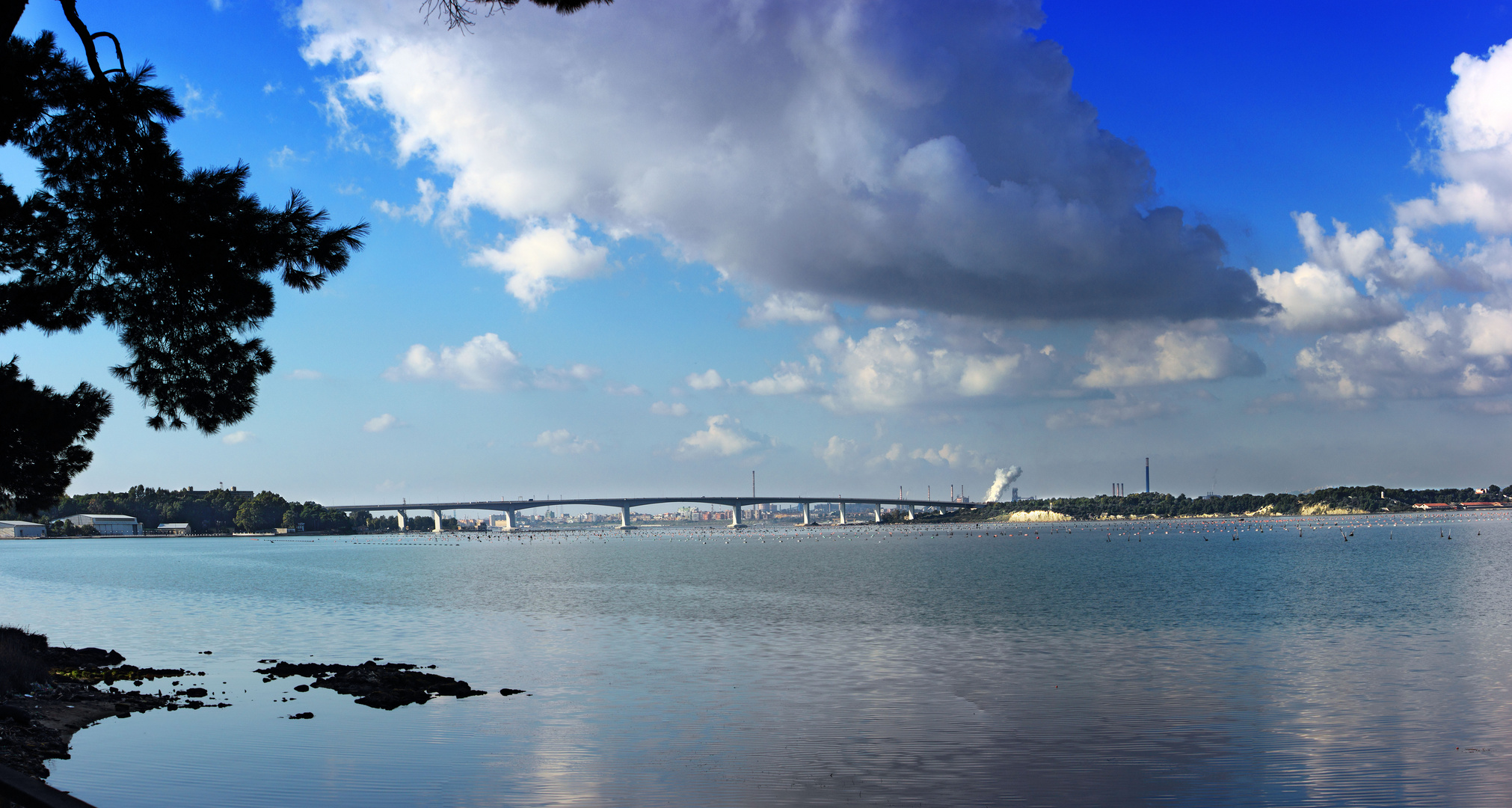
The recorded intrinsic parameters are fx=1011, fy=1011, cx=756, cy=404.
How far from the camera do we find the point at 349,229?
15.8 metres

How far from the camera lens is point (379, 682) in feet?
99.8

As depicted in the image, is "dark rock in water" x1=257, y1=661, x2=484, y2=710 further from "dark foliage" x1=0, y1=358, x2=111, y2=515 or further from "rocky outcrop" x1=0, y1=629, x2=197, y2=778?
"dark foliage" x1=0, y1=358, x2=111, y2=515

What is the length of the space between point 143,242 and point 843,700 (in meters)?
20.2

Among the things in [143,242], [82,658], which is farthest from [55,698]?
[143,242]

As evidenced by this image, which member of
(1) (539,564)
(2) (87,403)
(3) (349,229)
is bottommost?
(1) (539,564)

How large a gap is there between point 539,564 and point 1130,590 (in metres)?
80.8

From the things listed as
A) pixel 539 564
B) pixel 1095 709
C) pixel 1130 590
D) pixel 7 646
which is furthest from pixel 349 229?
pixel 539 564

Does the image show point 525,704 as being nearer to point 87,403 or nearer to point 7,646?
point 87,403

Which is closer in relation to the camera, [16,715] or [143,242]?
[143,242]

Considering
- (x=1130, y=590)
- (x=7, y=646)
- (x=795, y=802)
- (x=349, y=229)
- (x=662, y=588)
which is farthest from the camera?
(x=662, y=588)

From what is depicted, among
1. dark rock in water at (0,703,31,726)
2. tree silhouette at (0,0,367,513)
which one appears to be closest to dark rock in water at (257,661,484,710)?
dark rock in water at (0,703,31,726)

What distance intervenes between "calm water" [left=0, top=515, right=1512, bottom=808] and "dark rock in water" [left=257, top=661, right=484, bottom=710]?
2.78 ft

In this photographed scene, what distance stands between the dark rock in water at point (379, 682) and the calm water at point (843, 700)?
2.78 ft

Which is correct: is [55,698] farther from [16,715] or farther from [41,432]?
[41,432]
